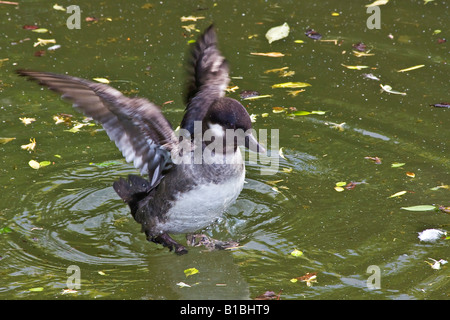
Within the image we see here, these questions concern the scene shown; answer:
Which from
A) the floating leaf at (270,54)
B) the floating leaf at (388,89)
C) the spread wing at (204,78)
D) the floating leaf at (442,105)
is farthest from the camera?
the floating leaf at (270,54)

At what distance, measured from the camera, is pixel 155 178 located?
5195mm

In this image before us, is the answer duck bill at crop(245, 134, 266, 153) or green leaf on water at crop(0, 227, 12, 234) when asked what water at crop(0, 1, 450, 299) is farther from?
duck bill at crop(245, 134, 266, 153)

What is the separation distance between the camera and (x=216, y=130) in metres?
4.91

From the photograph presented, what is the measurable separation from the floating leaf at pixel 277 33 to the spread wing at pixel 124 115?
157 inches

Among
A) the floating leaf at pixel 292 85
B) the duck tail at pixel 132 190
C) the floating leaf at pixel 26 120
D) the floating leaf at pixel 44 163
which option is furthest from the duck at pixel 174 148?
the floating leaf at pixel 292 85

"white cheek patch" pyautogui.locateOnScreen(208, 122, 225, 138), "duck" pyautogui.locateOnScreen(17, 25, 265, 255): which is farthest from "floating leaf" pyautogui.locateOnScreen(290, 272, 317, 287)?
"white cheek patch" pyautogui.locateOnScreen(208, 122, 225, 138)

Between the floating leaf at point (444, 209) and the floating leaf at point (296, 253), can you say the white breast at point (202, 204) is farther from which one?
the floating leaf at point (444, 209)

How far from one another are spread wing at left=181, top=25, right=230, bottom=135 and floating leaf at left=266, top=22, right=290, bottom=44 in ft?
9.01

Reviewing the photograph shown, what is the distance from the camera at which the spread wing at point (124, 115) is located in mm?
4531

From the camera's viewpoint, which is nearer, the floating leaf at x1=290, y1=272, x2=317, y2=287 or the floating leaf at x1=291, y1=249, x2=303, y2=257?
the floating leaf at x1=290, y1=272, x2=317, y2=287

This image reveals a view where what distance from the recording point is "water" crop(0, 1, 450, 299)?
502 centimetres

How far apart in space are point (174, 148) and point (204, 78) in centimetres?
100

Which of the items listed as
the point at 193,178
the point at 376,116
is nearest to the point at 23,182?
the point at 193,178

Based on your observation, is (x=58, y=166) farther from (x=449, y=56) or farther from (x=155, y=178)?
(x=449, y=56)
